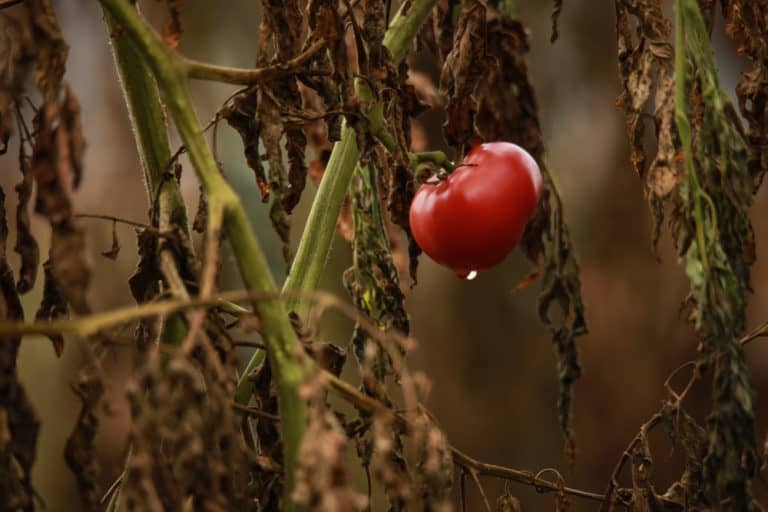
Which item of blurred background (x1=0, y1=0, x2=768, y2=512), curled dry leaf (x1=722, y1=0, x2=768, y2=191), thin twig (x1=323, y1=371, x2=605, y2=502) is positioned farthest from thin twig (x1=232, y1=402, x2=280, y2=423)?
blurred background (x1=0, y1=0, x2=768, y2=512)

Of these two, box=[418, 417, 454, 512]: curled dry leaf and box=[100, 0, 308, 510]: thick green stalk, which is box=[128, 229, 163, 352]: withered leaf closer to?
box=[100, 0, 308, 510]: thick green stalk

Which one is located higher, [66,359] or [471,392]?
[66,359]

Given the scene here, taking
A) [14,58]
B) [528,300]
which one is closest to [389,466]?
[14,58]

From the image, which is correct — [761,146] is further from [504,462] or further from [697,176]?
[504,462]

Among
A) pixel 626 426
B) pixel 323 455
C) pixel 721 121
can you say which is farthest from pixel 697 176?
pixel 626 426

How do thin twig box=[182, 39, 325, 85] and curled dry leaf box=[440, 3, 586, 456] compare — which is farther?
curled dry leaf box=[440, 3, 586, 456]
